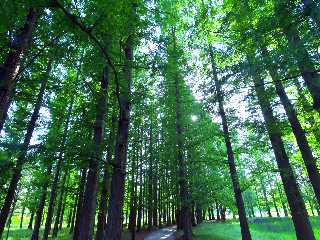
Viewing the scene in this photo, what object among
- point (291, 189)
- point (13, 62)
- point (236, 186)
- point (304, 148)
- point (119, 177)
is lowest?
point (291, 189)

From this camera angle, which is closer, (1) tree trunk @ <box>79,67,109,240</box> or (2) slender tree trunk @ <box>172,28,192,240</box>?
(1) tree trunk @ <box>79,67,109,240</box>

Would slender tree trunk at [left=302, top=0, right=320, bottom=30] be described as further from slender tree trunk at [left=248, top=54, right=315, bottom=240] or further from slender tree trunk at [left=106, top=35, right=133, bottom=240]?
slender tree trunk at [left=106, top=35, right=133, bottom=240]

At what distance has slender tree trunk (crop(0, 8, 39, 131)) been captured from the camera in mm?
6250

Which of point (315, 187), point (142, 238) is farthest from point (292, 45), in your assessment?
point (142, 238)

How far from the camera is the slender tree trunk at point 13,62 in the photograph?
246 inches

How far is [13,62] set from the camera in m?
6.71

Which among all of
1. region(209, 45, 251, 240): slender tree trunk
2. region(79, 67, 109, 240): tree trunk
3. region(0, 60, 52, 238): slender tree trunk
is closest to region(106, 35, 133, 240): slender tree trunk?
region(79, 67, 109, 240): tree trunk

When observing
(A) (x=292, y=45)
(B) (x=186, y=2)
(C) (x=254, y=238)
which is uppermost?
(B) (x=186, y=2)

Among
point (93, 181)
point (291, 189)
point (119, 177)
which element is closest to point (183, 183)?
point (291, 189)

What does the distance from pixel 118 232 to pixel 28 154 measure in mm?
3050

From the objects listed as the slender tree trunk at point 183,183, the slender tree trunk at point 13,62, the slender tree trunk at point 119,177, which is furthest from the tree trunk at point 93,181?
the slender tree trunk at point 183,183

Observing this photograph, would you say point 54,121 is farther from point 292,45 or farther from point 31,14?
point 292,45

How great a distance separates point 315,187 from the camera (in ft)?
28.1

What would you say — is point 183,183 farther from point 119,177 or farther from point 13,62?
point 13,62
